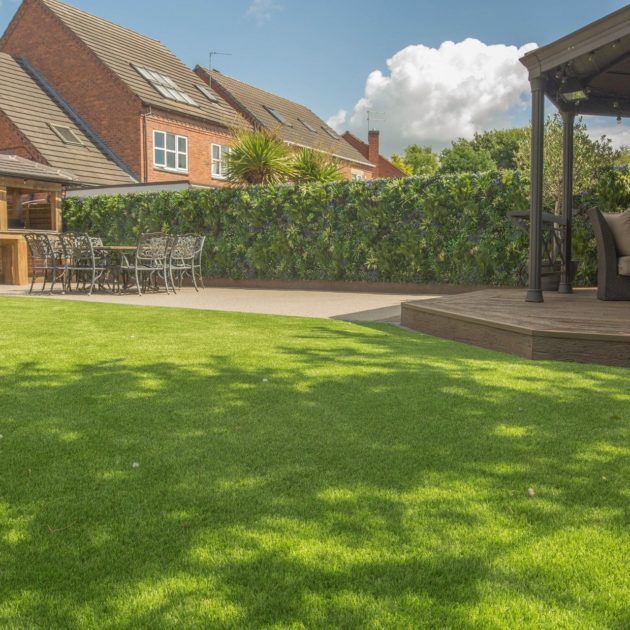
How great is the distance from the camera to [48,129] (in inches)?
880

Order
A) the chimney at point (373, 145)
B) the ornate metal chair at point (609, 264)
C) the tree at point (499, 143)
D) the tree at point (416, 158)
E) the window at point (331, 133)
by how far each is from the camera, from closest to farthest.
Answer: the ornate metal chair at point (609, 264), the window at point (331, 133), the chimney at point (373, 145), the tree at point (499, 143), the tree at point (416, 158)

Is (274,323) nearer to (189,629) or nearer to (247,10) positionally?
(189,629)

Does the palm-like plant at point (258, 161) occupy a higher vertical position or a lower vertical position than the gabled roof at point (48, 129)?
lower

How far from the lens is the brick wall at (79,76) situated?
2345 centimetres

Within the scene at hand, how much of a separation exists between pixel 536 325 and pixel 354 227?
28.8 ft

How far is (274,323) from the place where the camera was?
7492mm

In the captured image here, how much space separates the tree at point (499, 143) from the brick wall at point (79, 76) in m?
48.9

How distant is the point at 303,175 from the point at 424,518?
1522 centimetres

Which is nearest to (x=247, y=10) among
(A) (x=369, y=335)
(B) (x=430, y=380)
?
(A) (x=369, y=335)

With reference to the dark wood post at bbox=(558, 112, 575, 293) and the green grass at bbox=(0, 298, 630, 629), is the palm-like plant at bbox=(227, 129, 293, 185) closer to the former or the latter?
the dark wood post at bbox=(558, 112, 575, 293)

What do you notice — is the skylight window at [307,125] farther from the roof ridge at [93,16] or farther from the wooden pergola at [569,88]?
the wooden pergola at [569,88]

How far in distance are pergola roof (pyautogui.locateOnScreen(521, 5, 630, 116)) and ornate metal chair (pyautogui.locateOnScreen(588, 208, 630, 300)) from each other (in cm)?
160

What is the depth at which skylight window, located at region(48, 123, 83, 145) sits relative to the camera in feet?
73.6

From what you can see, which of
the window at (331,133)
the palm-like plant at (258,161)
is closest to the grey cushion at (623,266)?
the palm-like plant at (258,161)
